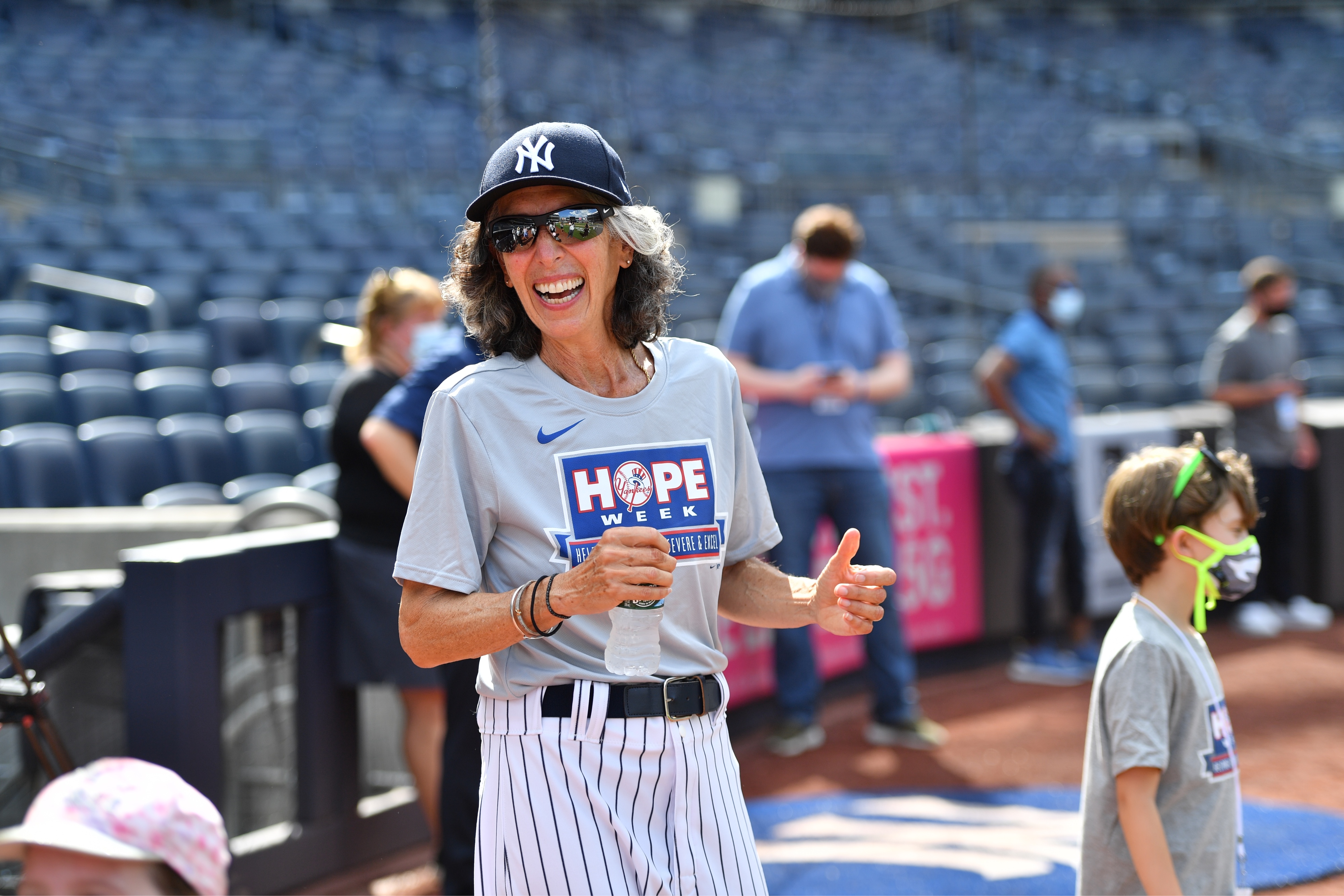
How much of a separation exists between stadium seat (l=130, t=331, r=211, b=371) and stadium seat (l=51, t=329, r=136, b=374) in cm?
5

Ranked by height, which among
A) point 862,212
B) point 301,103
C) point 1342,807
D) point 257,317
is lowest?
point 1342,807

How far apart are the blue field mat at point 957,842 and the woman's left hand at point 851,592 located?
210 cm

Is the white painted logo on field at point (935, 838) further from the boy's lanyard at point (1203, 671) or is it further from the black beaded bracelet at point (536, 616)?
the black beaded bracelet at point (536, 616)

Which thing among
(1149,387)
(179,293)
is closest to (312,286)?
(179,293)

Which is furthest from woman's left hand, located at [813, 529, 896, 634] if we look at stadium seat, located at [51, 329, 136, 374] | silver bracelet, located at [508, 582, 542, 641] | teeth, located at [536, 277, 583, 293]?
stadium seat, located at [51, 329, 136, 374]

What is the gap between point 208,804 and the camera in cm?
140

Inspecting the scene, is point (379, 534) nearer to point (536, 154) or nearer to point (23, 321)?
point (536, 154)

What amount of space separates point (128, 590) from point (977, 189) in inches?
222

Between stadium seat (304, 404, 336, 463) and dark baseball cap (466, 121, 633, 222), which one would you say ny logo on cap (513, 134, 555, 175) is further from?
stadium seat (304, 404, 336, 463)

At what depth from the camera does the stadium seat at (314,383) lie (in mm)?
7535

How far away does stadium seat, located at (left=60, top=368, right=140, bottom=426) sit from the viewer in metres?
6.94

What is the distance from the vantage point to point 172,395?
23.4 feet

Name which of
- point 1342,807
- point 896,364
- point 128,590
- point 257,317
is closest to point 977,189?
point 896,364

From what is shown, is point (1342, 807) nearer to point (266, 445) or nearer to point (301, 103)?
point (266, 445)
